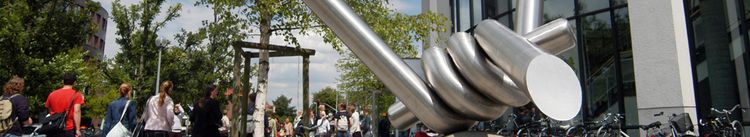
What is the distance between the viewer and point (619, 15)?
505 inches

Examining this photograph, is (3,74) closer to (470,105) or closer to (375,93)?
(375,93)

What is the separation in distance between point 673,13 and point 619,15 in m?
2.41

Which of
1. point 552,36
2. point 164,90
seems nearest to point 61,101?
point 164,90

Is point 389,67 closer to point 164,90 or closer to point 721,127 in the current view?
point 164,90

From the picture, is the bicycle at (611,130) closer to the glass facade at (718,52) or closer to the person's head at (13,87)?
the glass facade at (718,52)

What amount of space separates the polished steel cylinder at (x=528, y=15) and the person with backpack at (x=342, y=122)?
38.0ft

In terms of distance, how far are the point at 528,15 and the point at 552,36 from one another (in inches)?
11.1

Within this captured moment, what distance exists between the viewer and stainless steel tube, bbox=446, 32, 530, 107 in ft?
7.70

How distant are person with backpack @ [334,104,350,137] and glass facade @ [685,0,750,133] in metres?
7.03

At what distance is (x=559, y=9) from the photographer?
14258 mm

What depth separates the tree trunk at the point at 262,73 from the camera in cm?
838

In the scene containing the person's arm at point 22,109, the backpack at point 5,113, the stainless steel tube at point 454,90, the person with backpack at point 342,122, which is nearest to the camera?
the stainless steel tube at point 454,90

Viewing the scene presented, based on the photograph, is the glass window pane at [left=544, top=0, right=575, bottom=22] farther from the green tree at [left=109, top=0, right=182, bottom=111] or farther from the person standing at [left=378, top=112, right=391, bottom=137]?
the green tree at [left=109, top=0, right=182, bottom=111]

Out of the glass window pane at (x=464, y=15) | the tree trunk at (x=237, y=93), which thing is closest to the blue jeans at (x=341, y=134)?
the tree trunk at (x=237, y=93)
